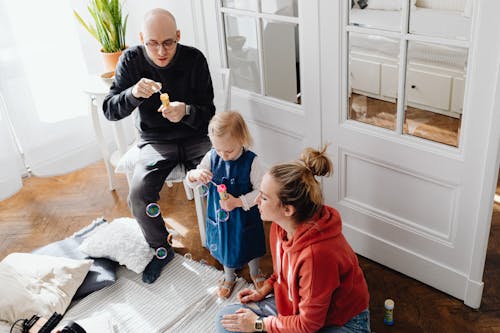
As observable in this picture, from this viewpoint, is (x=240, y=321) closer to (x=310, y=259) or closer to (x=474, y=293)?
(x=310, y=259)

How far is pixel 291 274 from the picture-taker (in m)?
1.88

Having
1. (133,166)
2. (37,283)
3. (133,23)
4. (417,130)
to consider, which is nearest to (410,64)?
(417,130)

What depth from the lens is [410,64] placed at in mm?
2250

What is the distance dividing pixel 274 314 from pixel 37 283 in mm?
1176

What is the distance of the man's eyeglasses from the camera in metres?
2.54

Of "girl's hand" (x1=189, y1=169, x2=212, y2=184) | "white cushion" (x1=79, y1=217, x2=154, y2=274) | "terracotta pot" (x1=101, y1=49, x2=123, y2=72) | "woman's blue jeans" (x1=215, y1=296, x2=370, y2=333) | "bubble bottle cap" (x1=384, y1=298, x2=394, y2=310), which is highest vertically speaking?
"terracotta pot" (x1=101, y1=49, x2=123, y2=72)

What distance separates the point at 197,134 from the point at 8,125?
1554 millimetres

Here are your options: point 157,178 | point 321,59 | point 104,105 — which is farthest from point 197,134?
point 321,59

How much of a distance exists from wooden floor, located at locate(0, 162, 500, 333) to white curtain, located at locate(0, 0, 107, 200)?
157 millimetres

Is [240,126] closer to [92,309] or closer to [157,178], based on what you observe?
[157,178]

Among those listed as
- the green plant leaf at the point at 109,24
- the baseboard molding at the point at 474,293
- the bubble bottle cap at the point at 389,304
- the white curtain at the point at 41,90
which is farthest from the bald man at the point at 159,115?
the baseboard molding at the point at 474,293

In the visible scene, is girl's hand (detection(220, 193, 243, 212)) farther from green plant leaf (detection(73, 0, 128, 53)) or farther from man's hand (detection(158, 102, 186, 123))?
green plant leaf (detection(73, 0, 128, 53))

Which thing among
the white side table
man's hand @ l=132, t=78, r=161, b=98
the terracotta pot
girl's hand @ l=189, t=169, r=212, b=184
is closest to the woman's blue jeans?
girl's hand @ l=189, t=169, r=212, b=184

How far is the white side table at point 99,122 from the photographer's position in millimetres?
3135
